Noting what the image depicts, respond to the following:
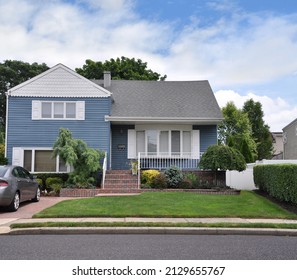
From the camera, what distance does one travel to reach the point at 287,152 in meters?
33.5

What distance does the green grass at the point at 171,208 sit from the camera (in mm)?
9918

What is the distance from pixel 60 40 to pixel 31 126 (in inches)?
189

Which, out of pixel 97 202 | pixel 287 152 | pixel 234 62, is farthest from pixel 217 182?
pixel 287 152

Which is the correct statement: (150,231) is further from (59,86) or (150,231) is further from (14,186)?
(59,86)

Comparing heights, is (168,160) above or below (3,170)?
above

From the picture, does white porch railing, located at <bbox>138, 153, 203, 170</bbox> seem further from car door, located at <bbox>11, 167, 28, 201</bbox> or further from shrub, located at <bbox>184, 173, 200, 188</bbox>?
car door, located at <bbox>11, 167, 28, 201</bbox>

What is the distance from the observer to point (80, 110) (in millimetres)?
18484

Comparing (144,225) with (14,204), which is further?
(14,204)

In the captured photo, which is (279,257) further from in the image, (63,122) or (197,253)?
(63,122)

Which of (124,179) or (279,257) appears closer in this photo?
(279,257)

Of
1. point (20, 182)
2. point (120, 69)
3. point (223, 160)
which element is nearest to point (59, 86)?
point (20, 182)

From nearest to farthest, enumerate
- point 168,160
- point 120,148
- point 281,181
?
point 281,181
point 168,160
point 120,148

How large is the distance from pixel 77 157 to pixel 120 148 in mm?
4018

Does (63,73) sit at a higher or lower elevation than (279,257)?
higher
